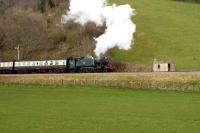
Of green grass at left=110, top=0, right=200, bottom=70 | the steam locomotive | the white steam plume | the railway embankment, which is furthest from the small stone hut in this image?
the railway embankment

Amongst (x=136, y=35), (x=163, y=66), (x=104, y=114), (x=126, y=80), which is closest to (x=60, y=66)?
(x=163, y=66)

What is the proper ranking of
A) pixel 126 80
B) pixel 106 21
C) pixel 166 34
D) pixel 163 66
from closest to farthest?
pixel 126 80 → pixel 163 66 → pixel 106 21 → pixel 166 34

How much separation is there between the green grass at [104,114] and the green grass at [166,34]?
1615 inches

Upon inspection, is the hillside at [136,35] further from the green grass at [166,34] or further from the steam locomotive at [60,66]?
the steam locomotive at [60,66]

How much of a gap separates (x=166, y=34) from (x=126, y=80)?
47891 mm

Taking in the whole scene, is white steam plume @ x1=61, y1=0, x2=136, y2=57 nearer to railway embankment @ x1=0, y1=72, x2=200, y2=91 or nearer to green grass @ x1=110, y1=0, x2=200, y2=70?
green grass @ x1=110, y1=0, x2=200, y2=70

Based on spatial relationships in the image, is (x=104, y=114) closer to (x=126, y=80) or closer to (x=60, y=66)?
(x=126, y=80)

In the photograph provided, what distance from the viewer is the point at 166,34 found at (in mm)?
106438

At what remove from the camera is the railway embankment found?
55906 mm

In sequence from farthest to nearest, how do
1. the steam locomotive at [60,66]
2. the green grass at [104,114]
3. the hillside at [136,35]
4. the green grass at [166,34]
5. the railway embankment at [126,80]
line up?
the hillside at [136,35] → the green grass at [166,34] → the steam locomotive at [60,66] → the railway embankment at [126,80] → the green grass at [104,114]

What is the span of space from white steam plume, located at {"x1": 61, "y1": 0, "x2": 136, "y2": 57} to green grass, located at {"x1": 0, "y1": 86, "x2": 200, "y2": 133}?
40752 mm

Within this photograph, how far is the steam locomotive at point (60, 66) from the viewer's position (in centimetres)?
7506

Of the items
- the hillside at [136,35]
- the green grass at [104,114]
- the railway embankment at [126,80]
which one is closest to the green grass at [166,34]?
the hillside at [136,35]

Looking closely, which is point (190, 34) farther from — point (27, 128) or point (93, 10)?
point (27, 128)
